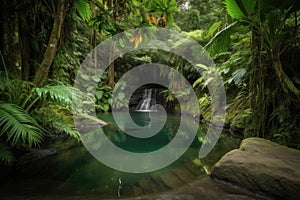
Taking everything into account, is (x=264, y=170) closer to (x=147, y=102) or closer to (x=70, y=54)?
(x=70, y=54)

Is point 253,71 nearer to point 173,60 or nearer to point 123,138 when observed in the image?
Answer: point 123,138

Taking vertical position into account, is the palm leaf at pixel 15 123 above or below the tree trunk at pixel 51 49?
below

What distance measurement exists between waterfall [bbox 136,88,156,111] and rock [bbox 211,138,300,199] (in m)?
9.43

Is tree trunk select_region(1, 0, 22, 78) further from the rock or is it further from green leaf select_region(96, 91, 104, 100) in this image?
green leaf select_region(96, 91, 104, 100)

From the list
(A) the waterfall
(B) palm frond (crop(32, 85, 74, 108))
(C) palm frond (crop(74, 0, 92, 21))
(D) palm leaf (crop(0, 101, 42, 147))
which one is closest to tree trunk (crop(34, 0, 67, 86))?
(C) palm frond (crop(74, 0, 92, 21))

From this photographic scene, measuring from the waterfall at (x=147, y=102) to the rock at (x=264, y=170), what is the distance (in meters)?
9.43

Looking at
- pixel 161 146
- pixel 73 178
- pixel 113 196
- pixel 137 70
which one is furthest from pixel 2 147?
pixel 137 70

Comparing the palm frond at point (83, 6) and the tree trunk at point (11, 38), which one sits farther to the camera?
the palm frond at point (83, 6)

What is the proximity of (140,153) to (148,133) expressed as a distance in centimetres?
212

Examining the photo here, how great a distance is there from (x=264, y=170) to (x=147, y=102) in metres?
10.3

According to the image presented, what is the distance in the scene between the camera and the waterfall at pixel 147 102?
1234 cm

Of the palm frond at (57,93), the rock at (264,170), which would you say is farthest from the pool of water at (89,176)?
the palm frond at (57,93)

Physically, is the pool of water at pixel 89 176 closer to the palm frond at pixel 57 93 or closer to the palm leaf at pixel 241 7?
→ the palm frond at pixel 57 93

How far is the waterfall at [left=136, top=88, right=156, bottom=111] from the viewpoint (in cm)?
1234
